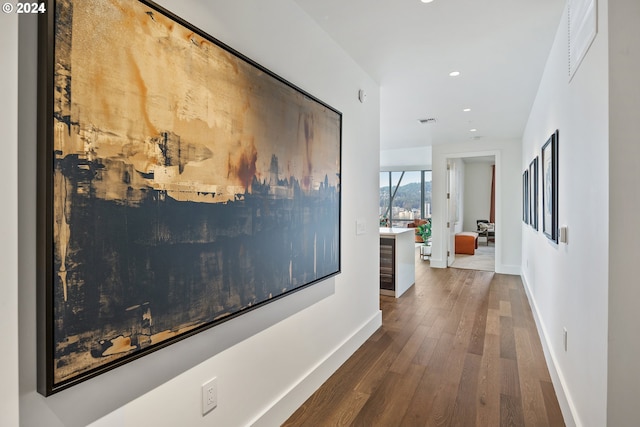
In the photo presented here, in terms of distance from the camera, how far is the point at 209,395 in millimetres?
1457

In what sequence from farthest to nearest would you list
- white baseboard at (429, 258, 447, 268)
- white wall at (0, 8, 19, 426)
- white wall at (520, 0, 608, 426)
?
white baseboard at (429, 258, 447, 268) < white wall at (520, 0, 608, 426) < white wall at (0, 8, 19, 426)

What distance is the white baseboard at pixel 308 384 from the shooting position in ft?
5.97

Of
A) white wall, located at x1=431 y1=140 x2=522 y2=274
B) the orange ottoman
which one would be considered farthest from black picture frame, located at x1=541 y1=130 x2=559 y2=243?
the orange ottoman

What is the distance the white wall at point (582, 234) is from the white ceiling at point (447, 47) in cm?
25

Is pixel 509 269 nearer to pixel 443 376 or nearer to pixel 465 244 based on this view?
pixel 465 244

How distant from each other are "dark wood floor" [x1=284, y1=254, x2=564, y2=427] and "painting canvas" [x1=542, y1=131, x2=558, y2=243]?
103 cm

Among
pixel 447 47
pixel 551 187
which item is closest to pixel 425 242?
pixel 551 187

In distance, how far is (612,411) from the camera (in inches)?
50.1

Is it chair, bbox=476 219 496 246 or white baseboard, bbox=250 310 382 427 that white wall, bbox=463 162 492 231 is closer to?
chair, bbox=476 219 496 246

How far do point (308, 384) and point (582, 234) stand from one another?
171cm

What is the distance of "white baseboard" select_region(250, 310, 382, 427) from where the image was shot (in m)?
1.82

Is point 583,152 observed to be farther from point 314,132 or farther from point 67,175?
point 67,175

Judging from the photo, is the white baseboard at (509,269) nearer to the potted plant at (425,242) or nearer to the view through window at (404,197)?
the potted plant at (425,242)

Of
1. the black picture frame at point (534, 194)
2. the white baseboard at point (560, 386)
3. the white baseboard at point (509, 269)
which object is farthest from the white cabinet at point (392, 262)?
the white baseboard at point (509, 269)
